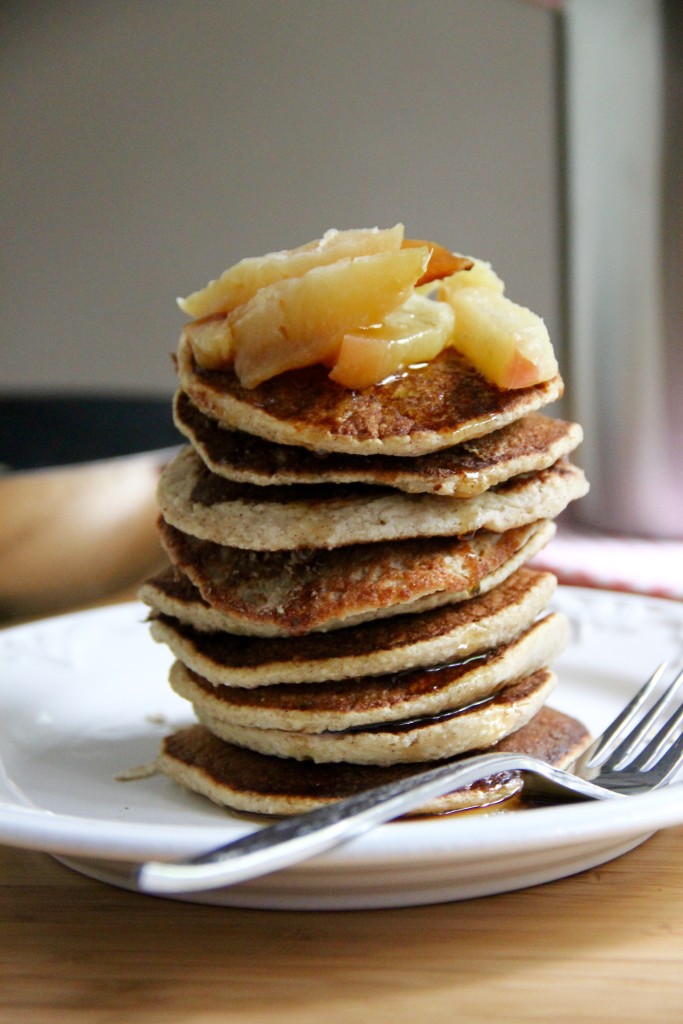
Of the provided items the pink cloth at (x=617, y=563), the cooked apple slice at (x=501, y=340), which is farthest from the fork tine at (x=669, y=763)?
the pink cloth at (x=617, y=563)

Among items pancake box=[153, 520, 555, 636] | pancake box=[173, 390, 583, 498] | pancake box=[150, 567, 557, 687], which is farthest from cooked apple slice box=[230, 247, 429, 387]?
pancake box=[150, 567, 557, 687]

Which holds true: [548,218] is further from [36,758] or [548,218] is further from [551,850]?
[551,850]

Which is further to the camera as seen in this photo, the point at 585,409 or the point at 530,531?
→ the point at 585,409

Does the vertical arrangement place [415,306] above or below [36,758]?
above

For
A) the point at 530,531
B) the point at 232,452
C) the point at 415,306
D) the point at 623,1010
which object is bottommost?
the point at 623,1010

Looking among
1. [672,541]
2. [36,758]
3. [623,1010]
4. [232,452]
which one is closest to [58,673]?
[36,758]
